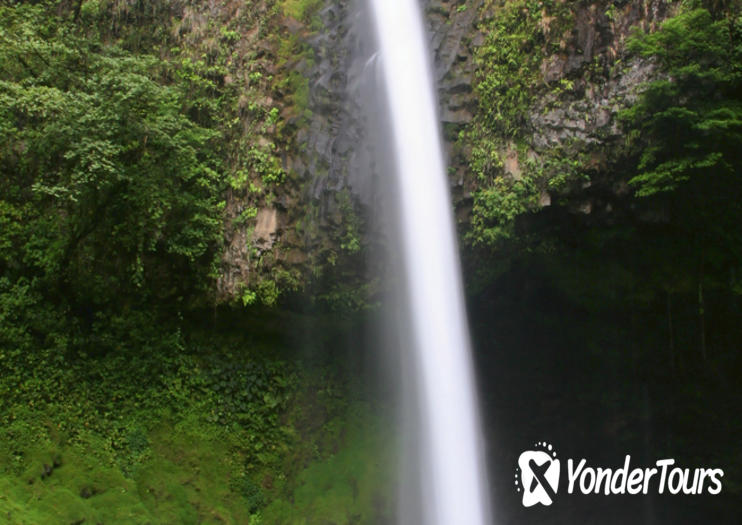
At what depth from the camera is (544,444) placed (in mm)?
9789

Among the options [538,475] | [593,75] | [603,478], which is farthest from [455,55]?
[603,478]

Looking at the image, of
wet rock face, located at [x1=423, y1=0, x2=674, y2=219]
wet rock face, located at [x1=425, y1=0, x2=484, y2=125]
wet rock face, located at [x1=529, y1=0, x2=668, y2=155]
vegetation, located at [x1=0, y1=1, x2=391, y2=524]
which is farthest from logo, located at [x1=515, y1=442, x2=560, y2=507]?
wet rock face, located at [x1=425, y1=0, x2=484, y2=125]

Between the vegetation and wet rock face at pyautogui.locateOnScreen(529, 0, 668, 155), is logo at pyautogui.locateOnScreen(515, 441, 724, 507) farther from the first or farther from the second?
wet rock face at pyautogui.locateOnScreen(529, 0, 668, 155)

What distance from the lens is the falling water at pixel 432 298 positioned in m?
8.06

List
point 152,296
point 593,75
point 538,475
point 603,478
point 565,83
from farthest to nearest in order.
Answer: point 603,478 < point 538,475 < point 152,296 < point 565,83 < point 593,75

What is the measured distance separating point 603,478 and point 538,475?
46.6 inches

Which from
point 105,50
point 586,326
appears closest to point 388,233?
point 586,326

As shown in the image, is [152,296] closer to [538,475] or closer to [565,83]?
[538,475]

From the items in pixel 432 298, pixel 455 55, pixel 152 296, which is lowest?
pixel 432 298

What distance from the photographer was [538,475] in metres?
9.55

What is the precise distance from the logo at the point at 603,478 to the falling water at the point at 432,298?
1.83 m

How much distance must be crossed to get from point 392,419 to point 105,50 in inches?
304

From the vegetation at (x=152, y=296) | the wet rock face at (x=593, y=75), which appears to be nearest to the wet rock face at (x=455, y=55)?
the wet rock face at (x=593, y=75)

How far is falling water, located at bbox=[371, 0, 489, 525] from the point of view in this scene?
8.06 metres
